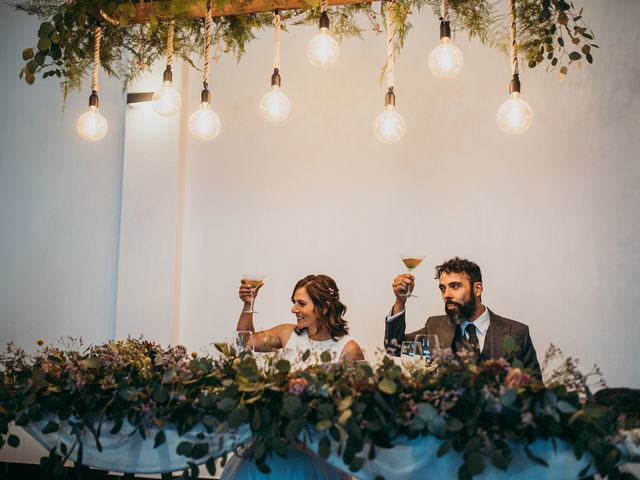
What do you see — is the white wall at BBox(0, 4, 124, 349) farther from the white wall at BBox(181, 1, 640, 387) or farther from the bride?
the bride

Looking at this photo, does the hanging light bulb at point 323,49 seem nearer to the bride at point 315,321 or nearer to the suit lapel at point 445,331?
the bride at point 315,321

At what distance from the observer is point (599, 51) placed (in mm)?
4660

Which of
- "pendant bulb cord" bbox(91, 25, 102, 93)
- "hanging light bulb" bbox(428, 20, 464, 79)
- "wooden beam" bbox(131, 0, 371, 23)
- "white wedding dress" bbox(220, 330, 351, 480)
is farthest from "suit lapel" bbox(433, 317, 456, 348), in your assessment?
"pendant bulb cord" bbox(91, 25, 102, 93)

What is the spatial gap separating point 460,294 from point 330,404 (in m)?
2.05

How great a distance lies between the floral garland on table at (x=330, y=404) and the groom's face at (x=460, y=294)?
1699 mm

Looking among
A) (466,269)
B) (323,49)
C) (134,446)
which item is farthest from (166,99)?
(466,269)

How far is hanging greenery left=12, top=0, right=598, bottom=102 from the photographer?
3465mm

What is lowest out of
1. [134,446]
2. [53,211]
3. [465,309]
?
[134,446]

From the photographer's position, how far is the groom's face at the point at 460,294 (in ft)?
13.7

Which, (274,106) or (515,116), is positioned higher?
(274,106)

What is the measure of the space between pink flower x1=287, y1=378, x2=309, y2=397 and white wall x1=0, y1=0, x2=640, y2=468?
2506mm

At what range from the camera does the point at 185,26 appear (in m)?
4.02

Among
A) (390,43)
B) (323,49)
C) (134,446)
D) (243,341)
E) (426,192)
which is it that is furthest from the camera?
(426,192)

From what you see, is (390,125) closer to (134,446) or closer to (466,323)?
(466,323)
